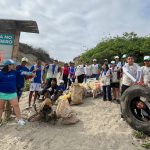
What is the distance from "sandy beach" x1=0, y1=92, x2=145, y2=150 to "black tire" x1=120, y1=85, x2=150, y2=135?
0.85 feet

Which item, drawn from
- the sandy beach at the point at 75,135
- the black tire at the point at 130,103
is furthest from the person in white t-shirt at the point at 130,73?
the sandy beach at the point at 75,135

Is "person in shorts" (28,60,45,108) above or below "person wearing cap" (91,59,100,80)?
below

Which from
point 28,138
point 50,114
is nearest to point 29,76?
point 50,114

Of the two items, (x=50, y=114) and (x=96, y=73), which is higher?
(x=96, y=73)

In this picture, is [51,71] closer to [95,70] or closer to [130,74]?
[95,70]

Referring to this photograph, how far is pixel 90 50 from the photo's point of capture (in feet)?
77.9

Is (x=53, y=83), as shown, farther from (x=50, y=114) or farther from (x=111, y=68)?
(x=50, y=114)

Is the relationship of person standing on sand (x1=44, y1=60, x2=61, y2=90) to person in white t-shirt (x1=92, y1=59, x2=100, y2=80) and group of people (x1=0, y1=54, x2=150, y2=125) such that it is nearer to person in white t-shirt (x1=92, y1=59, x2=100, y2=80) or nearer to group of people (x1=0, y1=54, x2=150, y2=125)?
group of people (x1=0, y1=54, x2=150, y2=125)

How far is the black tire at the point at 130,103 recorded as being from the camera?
882 centimetres

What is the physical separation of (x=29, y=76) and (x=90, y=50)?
13.5 metres

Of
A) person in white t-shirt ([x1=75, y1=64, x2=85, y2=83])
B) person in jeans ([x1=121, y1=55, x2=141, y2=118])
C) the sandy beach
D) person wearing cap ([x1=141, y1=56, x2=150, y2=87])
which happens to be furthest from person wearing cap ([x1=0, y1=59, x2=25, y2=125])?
person in white t-shirt ([x1=75, y1=64, x2=85, y2=83])

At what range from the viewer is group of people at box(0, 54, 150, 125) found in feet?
30.9

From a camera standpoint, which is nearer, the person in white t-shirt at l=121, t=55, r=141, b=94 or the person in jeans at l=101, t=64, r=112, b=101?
the person in white t-shirt at l=121, t=55, r=141, b=94

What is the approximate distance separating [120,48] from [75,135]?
13013 millimetres
